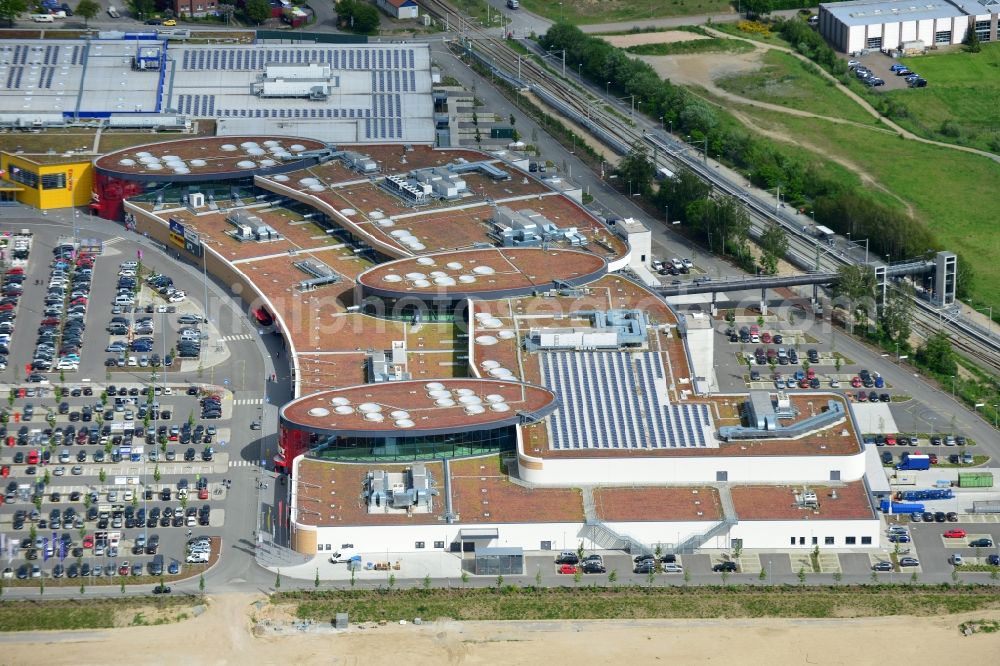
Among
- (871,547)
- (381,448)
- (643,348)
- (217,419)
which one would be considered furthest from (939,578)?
(217,419)

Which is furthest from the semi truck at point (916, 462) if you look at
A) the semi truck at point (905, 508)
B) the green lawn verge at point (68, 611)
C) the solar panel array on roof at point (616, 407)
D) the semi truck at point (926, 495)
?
the green lawn verge at point (68, 611)

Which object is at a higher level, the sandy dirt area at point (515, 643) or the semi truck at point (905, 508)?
the semi truck at point (905, 508)

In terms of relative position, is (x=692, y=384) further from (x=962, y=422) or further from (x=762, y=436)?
(x=962, y=422)

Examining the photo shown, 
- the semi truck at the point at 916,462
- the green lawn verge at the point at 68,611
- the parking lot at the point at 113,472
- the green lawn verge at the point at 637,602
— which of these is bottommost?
the green lawn verge at the point at 68,611

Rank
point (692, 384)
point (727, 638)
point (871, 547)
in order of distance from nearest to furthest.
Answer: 1. point (727, 638)
2. point (871, 547)
3. point (692, 384)

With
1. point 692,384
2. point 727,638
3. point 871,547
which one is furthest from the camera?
point 692,384

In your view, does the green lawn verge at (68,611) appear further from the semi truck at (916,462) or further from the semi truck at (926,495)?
the semi truck at (916,462)

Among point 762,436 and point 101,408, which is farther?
point 101,408

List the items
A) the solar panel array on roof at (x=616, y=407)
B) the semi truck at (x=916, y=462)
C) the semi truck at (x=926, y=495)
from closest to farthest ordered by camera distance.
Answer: the solar panel array on roof at (x=616, y=407) < the semi truck at (x=926, y=495) < the semi truck at (x=916, y=462)

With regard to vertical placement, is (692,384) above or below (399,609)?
above
